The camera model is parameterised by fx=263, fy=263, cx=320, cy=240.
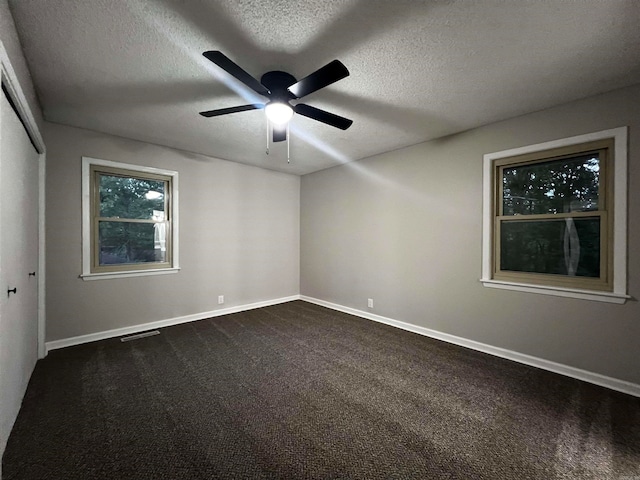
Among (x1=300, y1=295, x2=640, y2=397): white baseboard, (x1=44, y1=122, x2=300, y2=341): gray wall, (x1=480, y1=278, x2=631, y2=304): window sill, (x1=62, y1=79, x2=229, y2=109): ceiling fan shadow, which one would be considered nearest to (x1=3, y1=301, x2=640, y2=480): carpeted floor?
(x1=300, y1=295, x2=640, y2=397): white baseboard

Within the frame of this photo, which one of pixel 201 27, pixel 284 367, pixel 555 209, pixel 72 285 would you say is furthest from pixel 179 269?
pixel 555 209

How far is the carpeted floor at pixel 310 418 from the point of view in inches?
57.6

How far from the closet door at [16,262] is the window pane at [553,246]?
161 inches

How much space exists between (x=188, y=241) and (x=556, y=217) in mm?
4456

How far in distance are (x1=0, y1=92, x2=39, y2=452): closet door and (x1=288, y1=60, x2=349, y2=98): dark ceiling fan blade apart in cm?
163

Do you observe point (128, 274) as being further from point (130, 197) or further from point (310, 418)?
point (310, 418)

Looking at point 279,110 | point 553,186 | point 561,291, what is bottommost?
point 561,291

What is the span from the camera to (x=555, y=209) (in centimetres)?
260

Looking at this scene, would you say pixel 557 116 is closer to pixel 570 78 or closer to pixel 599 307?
pixel 570 78

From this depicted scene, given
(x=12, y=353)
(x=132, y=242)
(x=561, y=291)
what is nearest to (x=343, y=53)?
(x=561, y=291)

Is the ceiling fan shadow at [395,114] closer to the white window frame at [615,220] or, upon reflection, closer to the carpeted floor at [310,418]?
the white window frame at [615,220]

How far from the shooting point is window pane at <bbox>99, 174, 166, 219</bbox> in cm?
329

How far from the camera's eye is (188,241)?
12.7 ft

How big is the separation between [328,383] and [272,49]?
2.60m
